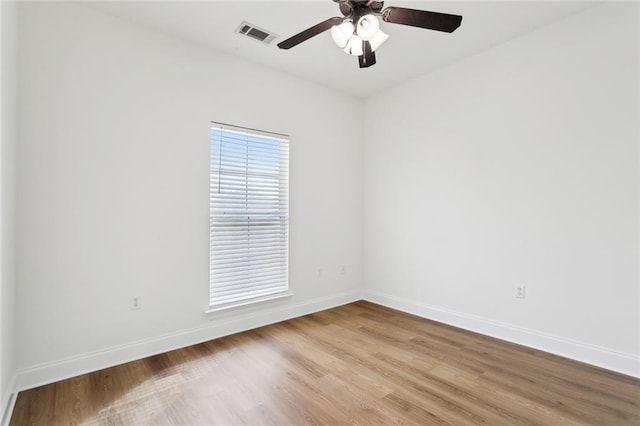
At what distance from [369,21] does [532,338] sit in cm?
304

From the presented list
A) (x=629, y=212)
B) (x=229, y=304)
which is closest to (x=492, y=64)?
(x=629, y=212)

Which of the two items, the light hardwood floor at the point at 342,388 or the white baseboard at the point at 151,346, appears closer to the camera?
the light hardwood floor at the point at 342,388

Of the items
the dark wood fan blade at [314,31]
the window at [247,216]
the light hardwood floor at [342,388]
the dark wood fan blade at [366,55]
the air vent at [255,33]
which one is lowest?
the light hardwood floor at [342,388]

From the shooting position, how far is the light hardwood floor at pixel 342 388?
6.22 feet

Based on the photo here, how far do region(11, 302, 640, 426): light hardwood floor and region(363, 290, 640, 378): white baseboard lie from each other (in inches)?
4.1

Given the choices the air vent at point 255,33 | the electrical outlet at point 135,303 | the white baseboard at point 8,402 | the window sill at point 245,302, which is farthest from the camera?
the window sill at point 245,302

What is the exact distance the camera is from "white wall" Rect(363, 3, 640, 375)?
96.5 inches

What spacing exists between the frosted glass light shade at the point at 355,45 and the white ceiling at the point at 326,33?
690mm

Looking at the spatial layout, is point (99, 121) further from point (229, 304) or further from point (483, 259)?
point (483, 259)

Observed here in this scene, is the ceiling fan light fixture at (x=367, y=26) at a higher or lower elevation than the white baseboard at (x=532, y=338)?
higher

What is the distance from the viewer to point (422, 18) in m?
1.77

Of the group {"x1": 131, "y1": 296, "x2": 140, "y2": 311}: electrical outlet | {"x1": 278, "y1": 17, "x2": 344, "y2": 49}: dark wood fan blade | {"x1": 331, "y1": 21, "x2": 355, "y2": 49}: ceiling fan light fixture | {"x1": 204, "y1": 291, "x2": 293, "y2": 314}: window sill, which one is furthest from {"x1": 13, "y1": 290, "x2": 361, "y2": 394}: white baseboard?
{"x1": 331, "y1": 21, "x2": 355, "y2": 49}: ceiling fan light fixture

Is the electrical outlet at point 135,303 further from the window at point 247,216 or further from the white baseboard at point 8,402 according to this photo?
the white baseboard at point 8,402

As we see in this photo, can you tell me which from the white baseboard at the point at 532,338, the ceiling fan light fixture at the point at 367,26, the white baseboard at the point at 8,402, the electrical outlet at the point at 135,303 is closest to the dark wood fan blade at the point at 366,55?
the ceiling fan light fixture at the point at 367,26
